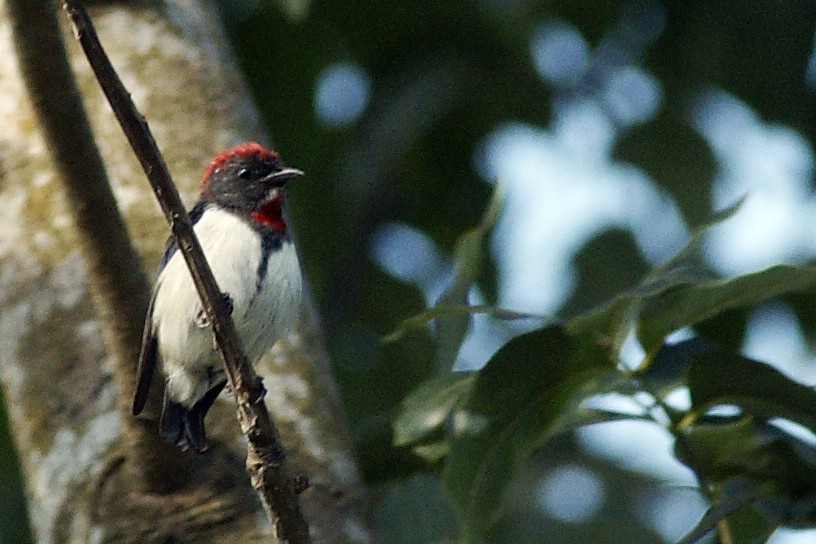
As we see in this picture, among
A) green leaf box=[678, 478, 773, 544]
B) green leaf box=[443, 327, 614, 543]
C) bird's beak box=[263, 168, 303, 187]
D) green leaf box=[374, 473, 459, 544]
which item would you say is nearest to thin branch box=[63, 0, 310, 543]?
green leaf box=[443, 327, 614, 543]

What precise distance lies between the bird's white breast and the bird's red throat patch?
0.46ft

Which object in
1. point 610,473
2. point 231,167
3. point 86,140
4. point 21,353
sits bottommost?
point 610,473

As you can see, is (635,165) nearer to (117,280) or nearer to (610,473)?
(610,473)

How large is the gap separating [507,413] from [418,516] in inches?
32.0

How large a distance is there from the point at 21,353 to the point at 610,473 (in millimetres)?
3709

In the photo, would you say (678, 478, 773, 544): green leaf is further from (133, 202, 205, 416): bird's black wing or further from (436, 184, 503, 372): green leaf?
(133, 202, 205, 416): bird's black wing

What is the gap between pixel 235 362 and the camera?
7.91 feet

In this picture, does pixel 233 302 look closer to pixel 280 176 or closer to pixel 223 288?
pixel 223 288

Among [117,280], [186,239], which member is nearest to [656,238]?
[117,280]

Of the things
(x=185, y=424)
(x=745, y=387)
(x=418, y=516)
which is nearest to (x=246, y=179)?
Result: (x=185, y=424)

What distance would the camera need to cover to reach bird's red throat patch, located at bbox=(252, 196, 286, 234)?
144 inches

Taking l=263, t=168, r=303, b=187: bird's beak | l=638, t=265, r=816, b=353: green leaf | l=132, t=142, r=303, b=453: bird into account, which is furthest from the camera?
l=263, t=168, r=303, b=187: bird's beak

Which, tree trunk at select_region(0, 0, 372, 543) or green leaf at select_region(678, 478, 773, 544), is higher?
tree trunk at select_region(0, 0, 372, 543)

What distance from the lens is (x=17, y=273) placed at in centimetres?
343
